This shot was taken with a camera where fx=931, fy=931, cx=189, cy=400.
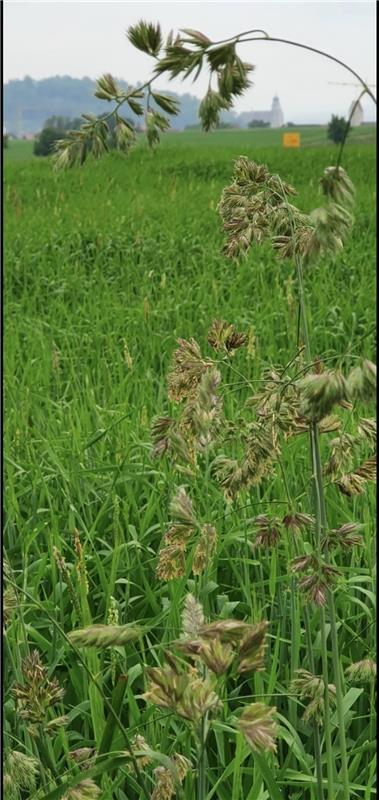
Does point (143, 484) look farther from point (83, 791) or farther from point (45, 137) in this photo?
point (45, 137)

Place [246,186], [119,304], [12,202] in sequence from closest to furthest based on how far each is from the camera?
Answer: [246,186]
[119,304]
[12,202]

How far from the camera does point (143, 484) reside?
2869 mm

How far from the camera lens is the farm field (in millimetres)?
1730

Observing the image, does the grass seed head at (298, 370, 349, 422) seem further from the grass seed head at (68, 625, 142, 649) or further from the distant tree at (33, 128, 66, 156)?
the distant tree at (33, 128, 66, 156)

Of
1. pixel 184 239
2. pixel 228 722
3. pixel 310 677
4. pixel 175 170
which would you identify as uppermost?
pixel 175 170

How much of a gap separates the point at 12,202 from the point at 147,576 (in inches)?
300

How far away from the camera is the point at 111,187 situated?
36.1ft

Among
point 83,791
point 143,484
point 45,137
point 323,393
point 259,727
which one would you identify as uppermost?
point 45,137

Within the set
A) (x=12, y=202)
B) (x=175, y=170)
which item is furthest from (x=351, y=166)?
(x=12, y=202)

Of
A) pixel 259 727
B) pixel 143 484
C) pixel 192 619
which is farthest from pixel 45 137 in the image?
pixel 259 727

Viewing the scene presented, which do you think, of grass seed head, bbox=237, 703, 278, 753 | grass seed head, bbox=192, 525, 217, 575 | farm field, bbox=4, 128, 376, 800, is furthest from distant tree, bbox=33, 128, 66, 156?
grass seed head, bbox=237, 703, 278, 753

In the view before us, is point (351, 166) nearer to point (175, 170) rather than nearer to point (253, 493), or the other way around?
point (175, 170)

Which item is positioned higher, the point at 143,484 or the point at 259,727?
the point at 259,727

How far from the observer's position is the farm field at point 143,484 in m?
1.73
